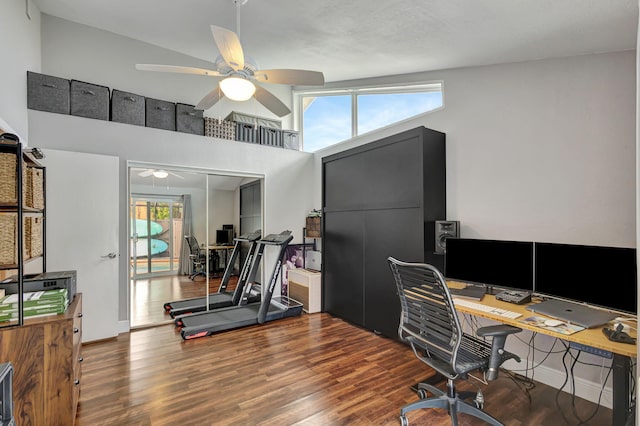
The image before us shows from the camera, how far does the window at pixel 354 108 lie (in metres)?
3.94

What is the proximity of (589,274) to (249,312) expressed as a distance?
3755 millimetres

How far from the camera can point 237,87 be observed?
2488 mm

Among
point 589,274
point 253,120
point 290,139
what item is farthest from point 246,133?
point 589,274

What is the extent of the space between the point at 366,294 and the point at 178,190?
304 cm

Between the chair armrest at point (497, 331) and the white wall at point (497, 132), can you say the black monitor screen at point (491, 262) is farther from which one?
the chair armrest at point (497, 331)

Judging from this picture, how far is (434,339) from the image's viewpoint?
2018 mm

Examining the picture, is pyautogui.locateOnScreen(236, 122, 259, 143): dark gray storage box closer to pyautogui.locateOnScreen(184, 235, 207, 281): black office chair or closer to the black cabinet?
the black cabinet

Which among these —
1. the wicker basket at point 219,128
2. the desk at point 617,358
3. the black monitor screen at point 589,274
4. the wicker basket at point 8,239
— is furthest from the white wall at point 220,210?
the desk at point 617,358

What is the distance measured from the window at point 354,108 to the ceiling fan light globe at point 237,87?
2.25 meters

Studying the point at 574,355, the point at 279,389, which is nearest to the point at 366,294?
the point at 279,389

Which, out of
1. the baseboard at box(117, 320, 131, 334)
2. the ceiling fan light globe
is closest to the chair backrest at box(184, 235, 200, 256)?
the baseboard at box(117, 320, 131, 334)

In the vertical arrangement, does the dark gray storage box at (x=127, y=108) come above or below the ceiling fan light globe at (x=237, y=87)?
above

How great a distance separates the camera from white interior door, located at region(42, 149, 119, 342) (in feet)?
10.7

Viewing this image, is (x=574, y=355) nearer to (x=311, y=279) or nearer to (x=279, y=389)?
(x=279, y=389)
